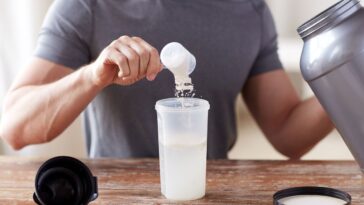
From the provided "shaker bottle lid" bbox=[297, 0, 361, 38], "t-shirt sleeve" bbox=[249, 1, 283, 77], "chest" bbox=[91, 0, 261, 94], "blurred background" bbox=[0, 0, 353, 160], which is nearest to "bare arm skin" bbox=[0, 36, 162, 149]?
"chest" bbox=[91, 0, 261, 94]

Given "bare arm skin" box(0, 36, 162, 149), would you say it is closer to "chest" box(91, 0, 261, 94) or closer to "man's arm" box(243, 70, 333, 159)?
"chest" box(91, 0, 261, 94)

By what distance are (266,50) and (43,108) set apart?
54 cm

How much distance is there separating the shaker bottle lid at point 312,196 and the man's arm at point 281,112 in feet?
1.53

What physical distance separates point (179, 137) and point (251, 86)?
0.56 meters

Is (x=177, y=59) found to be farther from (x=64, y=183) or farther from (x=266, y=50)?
(x=266, y=50)

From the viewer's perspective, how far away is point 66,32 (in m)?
1.29

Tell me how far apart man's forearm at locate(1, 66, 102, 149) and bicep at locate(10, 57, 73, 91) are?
2 centimetres

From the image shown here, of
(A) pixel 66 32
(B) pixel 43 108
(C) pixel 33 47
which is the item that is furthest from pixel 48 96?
(C) pixel 33 47

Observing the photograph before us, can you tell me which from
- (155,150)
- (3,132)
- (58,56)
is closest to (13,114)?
(3,132)

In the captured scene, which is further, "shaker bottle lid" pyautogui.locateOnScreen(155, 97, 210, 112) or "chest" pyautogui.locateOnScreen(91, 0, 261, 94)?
"chest" pyautogui.locateOnScreen(91, 0, 261, 94)

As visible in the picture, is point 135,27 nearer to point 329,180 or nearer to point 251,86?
point 251,86

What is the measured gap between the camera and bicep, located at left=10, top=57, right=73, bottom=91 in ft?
4.19

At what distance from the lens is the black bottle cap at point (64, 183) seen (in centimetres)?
91

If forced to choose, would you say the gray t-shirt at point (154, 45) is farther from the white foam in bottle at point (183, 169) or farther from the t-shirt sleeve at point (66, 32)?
the white foam in bottle at point (183, 169)
